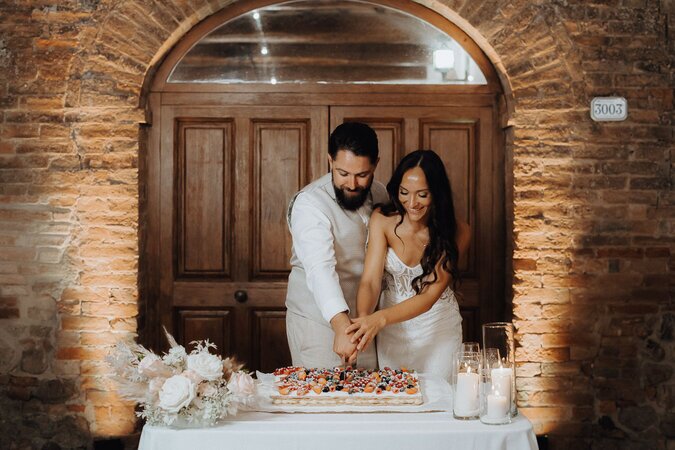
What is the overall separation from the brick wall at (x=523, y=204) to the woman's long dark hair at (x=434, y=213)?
0.99 m

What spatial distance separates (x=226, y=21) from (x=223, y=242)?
4.29 ft

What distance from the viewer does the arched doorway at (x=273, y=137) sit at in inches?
176

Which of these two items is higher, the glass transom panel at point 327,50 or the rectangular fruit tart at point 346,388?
the glass transom panel at point 327,50

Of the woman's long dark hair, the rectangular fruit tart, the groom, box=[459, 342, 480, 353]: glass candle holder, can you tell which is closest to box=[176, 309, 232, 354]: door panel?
the groom

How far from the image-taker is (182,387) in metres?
2.33

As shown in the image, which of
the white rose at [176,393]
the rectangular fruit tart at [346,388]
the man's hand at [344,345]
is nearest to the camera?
the white rose at [176,393]

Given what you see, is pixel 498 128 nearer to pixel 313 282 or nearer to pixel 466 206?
pixel 466 206

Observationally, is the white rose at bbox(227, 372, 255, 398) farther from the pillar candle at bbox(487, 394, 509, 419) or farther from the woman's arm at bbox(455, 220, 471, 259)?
the woman's arm at bbox(455, 220, 471, 259)

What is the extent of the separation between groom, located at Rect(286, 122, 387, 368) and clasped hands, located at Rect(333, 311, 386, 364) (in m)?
0.01

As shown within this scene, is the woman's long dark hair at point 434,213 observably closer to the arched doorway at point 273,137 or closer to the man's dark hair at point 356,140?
the man's dark hair at point 356,140

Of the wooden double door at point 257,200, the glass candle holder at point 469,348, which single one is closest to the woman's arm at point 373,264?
the glass candle holder at point 469,348

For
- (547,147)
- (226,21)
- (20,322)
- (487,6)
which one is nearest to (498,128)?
(547,147)

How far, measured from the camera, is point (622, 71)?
13.8 feet

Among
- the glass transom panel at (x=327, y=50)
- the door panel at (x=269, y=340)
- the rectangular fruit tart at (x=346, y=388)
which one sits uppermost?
the glass transom panel at (x=327, y=50)
